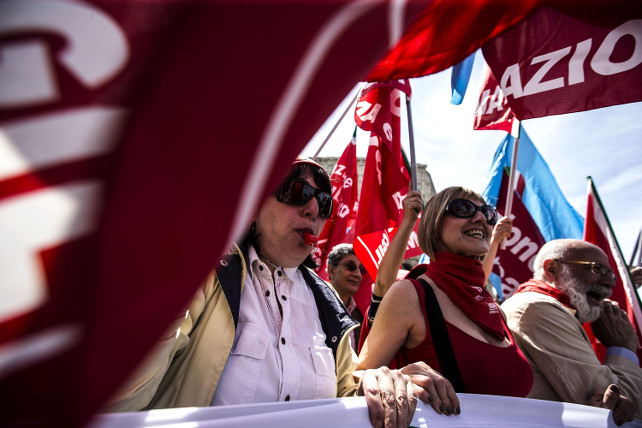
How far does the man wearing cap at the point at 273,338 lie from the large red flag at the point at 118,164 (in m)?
0.68

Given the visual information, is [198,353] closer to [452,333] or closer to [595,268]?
[452,333]

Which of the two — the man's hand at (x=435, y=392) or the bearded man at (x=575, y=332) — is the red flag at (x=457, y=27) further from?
the bearded man at (x=575, y=332)

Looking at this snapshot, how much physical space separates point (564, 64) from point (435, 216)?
1.13m

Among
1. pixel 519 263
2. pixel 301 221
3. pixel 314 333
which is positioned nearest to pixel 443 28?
pixel 301 221

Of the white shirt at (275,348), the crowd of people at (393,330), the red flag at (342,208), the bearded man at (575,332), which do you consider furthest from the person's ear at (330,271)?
the white shirt at (275,348)

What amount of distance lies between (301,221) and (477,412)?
0.97 meters

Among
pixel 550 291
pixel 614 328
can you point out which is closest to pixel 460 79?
pixel 550 291

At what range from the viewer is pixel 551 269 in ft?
10.1

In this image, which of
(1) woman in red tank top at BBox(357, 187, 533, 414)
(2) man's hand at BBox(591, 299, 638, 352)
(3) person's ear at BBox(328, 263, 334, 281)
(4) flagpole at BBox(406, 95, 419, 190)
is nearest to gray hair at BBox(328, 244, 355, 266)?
(3) person's ear at BBox(328, 263, 334, 281)

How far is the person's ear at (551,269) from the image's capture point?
3.05m

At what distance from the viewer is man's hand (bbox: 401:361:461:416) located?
1.44 meters

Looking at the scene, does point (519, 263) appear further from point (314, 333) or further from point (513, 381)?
point (314, 333)

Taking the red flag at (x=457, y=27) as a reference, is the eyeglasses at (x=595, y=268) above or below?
below

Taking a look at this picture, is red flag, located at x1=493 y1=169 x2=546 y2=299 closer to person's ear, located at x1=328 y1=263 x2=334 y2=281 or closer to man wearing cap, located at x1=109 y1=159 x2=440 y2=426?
person's ear, located at x1=328 y1=263 x2=334 y2=281
